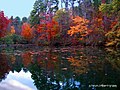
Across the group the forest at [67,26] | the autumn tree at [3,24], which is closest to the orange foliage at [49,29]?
the forest at [67,26]

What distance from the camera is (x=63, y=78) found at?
450 inches

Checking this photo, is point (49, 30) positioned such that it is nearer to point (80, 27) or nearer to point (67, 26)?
point (67, 26)

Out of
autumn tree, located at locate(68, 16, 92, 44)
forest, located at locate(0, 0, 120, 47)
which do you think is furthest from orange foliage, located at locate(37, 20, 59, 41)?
autumn tree, located at locate(68, 16, 92, 44)

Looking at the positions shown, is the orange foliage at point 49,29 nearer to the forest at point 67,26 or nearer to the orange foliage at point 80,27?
the forest at point 67,26

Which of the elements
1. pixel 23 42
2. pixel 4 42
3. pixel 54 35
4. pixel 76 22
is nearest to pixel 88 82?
pixel 76 22

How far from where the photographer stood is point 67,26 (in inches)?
1906

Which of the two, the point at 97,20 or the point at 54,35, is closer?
the point at 97,20

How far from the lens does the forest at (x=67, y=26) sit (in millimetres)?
40750

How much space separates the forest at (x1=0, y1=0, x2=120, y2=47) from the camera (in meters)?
40.8

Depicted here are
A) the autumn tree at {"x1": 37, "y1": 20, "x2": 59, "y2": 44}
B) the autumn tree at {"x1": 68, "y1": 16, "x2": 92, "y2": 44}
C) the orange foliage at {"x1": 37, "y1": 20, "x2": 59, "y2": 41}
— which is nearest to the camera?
the autumn tree at {"x1": 68, "y1": 16, "x2": 92, "y2": 44}

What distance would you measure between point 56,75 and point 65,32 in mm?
36319

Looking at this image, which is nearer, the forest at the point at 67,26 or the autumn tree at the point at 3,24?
the forest at the point at 67,26

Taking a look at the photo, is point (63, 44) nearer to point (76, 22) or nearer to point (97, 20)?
point (76, 22)

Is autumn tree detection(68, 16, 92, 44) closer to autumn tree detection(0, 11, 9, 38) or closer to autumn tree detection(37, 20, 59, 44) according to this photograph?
autumn tree detection(37, 20, 59, 44)
